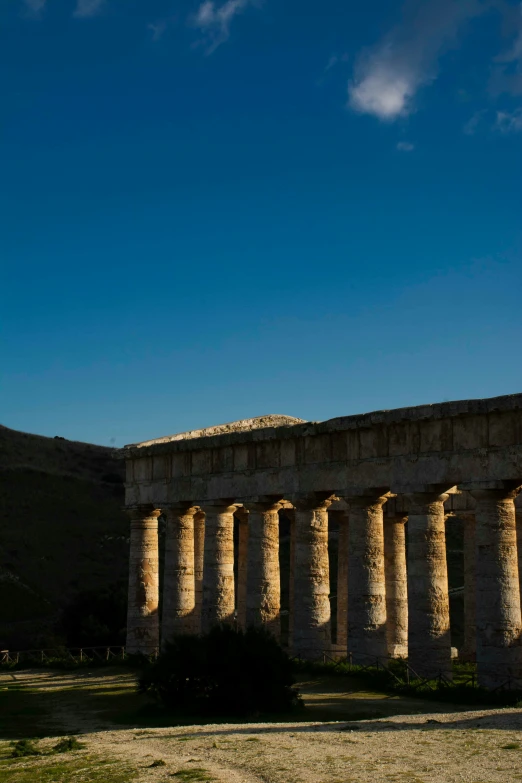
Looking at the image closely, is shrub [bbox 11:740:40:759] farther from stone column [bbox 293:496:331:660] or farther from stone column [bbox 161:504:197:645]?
stone column [bbox 161:504:197:645]

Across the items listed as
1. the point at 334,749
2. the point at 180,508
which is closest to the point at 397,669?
the point at 334,749

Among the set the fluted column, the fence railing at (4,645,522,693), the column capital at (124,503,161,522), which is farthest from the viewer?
the column capital at (124,503,161,522)

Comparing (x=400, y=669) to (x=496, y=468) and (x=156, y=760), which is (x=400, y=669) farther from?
(x=156, y=760)

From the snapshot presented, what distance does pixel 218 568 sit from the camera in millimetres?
33312

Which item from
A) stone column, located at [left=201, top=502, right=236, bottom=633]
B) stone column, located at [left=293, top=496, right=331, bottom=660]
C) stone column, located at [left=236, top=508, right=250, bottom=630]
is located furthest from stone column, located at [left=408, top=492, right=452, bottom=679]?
stone column, located at [left=236, top=508, right=250, bottom=630]

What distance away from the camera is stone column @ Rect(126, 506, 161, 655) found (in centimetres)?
3619

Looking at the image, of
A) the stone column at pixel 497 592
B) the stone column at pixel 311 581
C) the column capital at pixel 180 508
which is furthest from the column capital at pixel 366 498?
the column capital at pixel 180 508

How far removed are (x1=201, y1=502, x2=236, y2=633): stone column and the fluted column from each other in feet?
18.9

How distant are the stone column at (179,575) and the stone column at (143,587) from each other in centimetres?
108

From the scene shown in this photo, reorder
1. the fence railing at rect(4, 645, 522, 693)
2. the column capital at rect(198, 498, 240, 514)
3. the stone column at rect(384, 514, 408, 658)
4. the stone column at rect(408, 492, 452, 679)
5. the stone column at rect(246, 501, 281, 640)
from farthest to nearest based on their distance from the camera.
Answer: the stone column at rect(384, 514, 408, 658) → the column capital at rect(198, 498, 240, 514) → the stone column at rect(246, 501, 281, 640) → the stone column at rect(408, 492, 452, 679) → the fence railing at rect(4, 645, 522, 693)

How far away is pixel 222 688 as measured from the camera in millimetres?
23594

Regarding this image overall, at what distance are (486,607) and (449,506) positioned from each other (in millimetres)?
10180

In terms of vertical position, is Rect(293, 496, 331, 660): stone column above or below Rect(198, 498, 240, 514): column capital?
below

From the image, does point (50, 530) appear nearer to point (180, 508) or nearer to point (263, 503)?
point (180, 508)
